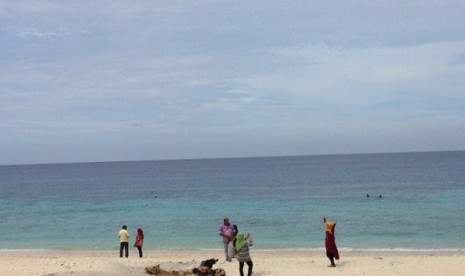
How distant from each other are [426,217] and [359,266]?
64.3ft

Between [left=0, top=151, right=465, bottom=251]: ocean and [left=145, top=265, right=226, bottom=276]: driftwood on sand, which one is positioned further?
[left=0, top=151, right=465, bottom=251]: ocean

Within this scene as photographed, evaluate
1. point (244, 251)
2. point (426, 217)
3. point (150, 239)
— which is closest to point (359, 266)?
point (244, 251)

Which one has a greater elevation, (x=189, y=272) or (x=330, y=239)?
(x=330, y=239)

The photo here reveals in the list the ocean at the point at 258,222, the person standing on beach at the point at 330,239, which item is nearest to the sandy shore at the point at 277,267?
the person standing on beach at the point at 330,239

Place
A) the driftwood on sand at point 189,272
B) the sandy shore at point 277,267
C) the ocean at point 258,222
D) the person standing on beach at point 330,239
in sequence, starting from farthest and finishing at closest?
the ocean at point 258,222 < the person standing on beach at point 330,239 < the sandy shore at point 277,267 < the driftwood on sand at point 189,272

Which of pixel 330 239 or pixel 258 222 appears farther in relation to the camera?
pixel 258 222

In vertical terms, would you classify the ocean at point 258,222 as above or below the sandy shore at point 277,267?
above

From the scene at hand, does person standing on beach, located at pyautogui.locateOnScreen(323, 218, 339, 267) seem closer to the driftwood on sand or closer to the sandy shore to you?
the sandy shore

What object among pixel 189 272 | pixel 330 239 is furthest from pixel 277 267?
pixel 189 272

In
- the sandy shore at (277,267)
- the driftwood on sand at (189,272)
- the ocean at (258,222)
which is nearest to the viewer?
the driftwood on sand at (189,272)

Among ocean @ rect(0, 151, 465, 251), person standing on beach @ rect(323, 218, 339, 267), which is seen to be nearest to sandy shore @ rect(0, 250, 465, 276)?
person standing on beach @ rect(323, 218, 339, 267)

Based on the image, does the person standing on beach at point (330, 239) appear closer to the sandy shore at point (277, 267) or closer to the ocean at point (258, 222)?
the sandy shore at point (277, 267)

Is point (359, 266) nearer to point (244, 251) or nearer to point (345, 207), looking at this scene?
point (244, 251)

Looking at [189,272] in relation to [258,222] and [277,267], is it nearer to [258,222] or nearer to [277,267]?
[277,267]
